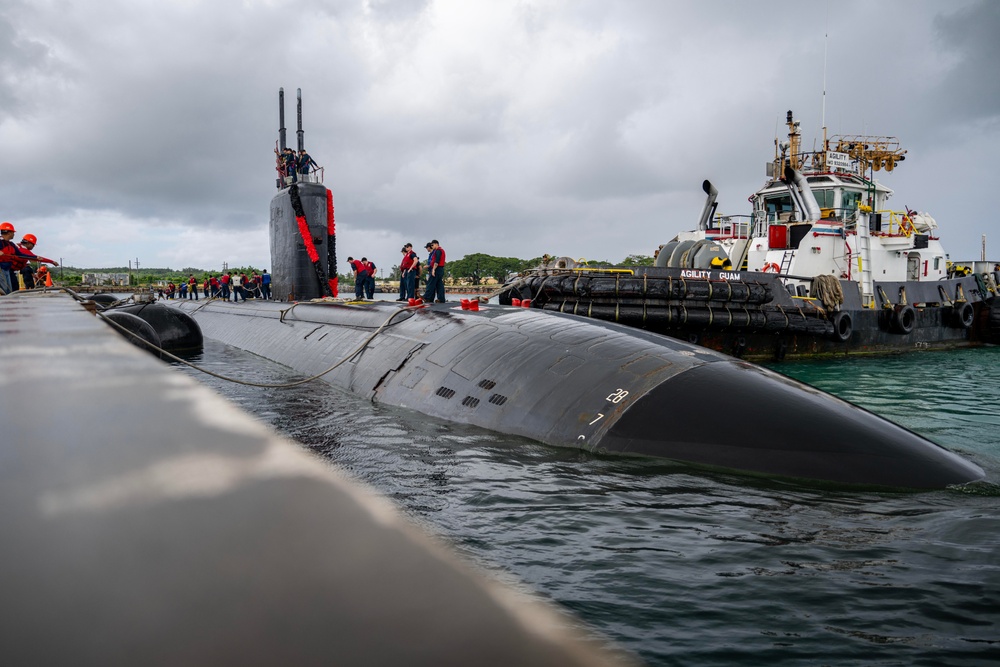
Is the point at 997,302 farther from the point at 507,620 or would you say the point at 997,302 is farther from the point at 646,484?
the point at 507,620

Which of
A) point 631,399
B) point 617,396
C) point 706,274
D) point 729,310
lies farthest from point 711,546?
point 706,274

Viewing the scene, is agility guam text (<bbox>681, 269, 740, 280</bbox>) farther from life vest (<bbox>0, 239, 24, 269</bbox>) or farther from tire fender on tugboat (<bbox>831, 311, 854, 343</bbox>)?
life vest (<bbox>0, 239, 24, 269</bbox>)

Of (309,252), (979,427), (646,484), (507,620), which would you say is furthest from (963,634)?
(309,252)

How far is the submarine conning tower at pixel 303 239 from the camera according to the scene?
16812 mm

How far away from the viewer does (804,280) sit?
20.1 meters

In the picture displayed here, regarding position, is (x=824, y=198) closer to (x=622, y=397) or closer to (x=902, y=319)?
(x=902, y=319)

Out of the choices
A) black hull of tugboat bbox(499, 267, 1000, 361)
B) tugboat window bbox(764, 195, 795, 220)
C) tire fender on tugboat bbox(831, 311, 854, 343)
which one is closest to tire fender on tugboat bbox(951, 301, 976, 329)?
black hull of tugboat bbox(499, 267, 1000, 361)

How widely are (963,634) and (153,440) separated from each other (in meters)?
3.82

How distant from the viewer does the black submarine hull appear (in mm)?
5707

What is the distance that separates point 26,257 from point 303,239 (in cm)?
572

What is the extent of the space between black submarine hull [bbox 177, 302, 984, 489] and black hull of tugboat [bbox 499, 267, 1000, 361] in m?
7.60

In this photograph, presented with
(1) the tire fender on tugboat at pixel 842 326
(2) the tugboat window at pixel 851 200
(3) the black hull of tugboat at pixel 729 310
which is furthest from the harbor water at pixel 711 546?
(2) the tugboat window at pixel 851 200

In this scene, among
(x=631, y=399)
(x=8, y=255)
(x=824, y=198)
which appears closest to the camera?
(x=631, y=399)

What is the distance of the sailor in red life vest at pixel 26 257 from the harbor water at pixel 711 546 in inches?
430
